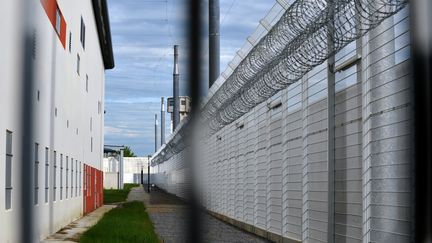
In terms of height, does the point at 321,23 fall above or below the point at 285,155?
above

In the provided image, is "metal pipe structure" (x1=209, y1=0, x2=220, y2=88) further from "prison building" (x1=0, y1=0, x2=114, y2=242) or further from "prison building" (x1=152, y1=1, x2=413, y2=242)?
"prison building" (x1=0, y1=0, x2=114, y2=242)

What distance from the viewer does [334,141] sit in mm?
9422

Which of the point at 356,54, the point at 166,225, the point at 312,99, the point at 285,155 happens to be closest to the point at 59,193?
the point at 166,225

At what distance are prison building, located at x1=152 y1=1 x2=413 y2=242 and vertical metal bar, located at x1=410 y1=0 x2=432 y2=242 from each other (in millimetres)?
111

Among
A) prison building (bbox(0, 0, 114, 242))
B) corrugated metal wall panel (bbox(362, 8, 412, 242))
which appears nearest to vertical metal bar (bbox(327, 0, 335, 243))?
corrugated metal wall panel (bbox(362, 8, 412, 242))

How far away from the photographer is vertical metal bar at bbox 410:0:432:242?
2148 mm

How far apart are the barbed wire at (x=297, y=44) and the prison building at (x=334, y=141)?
0.12ft

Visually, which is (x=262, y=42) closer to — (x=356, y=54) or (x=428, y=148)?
(x=356, y=54)

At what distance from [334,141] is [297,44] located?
233cm

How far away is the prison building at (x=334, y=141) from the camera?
6676 mm

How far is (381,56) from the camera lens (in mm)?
7234

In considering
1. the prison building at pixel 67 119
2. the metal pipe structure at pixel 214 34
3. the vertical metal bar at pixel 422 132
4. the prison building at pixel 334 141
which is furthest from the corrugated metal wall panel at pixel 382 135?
the vertical metal bar at pixel 422 132

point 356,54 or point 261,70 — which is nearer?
point 356,54

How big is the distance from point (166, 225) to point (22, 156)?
60.6 ft
